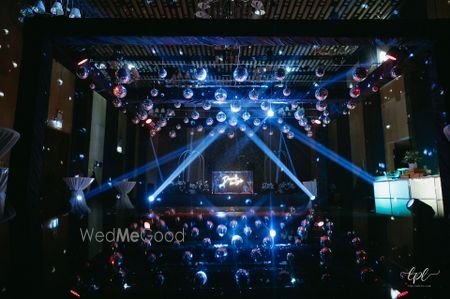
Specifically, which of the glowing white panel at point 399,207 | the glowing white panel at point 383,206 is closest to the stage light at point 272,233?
the glowing white panel at point 399,207

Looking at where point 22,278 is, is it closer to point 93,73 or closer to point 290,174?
point 93,73

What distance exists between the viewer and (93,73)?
6352mm

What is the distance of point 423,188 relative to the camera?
16.6ft

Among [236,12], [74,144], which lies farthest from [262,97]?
[74,144]

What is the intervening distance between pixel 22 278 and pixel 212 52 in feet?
22.0

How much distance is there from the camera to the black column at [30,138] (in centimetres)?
296

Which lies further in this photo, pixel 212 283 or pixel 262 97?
pixel 262 97

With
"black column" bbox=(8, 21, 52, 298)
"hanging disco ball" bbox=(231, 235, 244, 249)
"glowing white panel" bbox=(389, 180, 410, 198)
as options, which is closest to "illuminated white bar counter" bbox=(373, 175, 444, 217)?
"glowing white panel" bbox=(389, 180, 410, 198)

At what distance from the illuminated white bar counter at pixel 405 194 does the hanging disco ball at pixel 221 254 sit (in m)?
4.05

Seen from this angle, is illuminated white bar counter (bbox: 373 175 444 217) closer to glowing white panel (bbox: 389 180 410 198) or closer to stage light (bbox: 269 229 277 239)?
glowing white panel (bbox: 389 180 410 198)

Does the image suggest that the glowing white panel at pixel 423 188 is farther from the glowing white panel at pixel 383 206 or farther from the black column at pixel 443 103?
the black column at pixel 443 103

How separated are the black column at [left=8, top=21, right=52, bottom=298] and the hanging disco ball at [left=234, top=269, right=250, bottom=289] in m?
2.06

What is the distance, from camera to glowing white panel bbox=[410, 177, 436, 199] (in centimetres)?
481

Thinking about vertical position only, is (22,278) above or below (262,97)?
below
